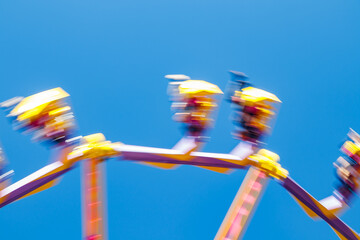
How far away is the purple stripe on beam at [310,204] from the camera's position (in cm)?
105

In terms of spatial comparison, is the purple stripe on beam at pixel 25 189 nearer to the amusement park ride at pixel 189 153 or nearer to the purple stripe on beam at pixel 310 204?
the amusement park ride at pixel 189 153

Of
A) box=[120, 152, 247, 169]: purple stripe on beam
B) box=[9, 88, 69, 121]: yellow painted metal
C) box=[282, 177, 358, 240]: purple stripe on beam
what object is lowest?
box=[282, 177, 358, 240]: purple stripe on beam

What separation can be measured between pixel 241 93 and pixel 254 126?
91mm

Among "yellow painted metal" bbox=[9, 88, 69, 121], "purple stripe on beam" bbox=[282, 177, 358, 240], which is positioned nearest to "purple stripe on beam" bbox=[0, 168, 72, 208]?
"yellow painted metal" bbox=[9, 88, 69, 121]

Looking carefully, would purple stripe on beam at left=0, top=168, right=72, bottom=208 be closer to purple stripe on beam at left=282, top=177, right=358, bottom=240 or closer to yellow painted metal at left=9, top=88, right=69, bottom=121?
yellow painted metal at left=9, top=88, right=69, bottom=121

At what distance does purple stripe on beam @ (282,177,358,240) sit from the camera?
1051 millimetres

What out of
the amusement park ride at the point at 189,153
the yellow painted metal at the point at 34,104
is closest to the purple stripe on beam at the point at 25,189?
the amusement park ride at the point at 189,153

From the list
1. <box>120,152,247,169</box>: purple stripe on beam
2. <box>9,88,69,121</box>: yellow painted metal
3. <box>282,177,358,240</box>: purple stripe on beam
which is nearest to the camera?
<box>9,88,69,121</box>: yellow painted metal

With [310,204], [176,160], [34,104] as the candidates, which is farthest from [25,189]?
[310,204]

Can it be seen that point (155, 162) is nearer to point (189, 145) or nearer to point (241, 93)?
point (189, 145)

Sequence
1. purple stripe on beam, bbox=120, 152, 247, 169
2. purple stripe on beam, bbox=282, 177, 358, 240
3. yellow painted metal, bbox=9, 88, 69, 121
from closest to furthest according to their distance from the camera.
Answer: yellow painted metal, bbox=9, 88, 69, 121 < purple stripe on beam, bbox=120, 152, 247, 169 < purple stripe on beam, bbox=282, 177, 358, 240

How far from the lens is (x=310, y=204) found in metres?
1.06

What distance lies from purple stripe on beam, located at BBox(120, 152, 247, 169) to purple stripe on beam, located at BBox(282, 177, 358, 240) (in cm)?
13

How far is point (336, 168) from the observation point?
3.64 feet
